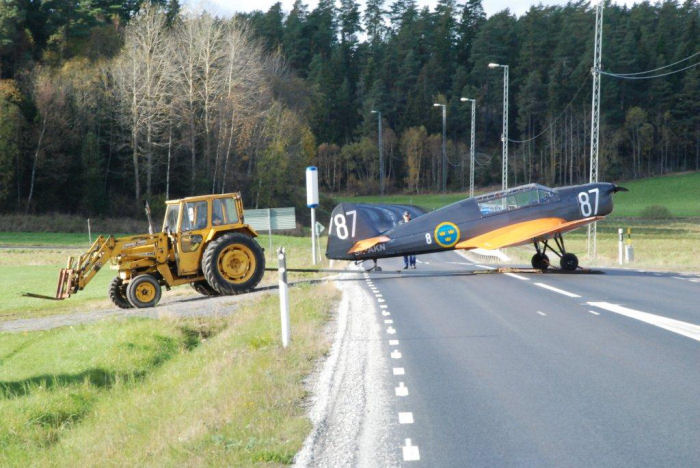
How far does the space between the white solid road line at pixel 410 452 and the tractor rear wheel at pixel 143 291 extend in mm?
14528

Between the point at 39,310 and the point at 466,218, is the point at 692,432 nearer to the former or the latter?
the point at 466,218

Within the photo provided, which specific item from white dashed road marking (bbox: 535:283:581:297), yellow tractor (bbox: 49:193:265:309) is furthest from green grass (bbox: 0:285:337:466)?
white dashed road marking (bbox: 535:283:581:297)

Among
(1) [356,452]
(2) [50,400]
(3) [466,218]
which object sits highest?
(3) [466,218]

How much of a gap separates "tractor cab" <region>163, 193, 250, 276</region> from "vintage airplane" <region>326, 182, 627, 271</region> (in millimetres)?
3851

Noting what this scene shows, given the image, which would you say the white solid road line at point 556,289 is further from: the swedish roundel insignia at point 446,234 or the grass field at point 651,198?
the grass field at point 651,198

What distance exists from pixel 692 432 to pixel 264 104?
2753 inches

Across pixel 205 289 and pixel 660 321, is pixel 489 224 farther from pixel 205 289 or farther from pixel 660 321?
pixel 660 321

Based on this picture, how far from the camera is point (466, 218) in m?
22.7

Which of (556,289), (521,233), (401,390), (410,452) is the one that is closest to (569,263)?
(521,233)

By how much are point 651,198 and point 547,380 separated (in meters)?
92.5

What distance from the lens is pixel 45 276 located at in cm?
3103

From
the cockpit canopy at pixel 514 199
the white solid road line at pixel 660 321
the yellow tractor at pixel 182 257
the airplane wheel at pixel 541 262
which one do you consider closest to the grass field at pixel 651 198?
the airplane wheel at pixel 541 262

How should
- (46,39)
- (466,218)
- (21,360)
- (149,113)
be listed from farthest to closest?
1. (46,39)
2. (149,113)
3. (466,218)
4. (21,360)

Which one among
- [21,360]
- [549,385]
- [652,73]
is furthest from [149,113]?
[652,73]
